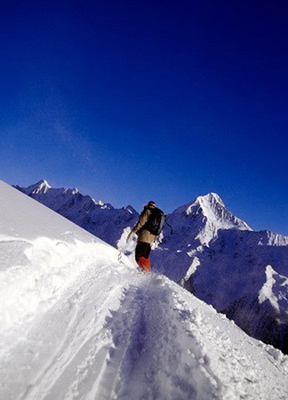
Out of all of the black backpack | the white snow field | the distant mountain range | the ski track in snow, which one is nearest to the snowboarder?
the black backpack

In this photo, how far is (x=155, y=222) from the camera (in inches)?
350

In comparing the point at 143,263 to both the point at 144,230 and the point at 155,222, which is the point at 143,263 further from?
the point at 155,222

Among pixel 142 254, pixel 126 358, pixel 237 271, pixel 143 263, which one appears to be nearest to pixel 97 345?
pixel 126 358

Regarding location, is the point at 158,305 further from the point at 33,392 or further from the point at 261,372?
the point at 33,392

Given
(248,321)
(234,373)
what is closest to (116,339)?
(234,373)

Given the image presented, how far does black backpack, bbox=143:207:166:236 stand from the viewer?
8.88m

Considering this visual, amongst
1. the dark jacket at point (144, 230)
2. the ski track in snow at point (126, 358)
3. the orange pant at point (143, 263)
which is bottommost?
the ski track in snow at point (126, 358)

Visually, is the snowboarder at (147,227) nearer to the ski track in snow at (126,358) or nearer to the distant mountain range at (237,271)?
the ski track in snow at (126,358)

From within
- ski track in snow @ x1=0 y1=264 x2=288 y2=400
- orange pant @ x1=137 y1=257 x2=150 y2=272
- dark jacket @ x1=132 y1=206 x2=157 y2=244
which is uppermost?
dark jacket @ x1=132 y1=206 x2=157 y2=244

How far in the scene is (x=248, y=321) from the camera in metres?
79.8

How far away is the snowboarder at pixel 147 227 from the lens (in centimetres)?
888

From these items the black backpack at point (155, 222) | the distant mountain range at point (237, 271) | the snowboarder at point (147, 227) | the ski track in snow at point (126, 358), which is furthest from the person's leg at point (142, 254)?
the distant mountain range at point (237, 271)

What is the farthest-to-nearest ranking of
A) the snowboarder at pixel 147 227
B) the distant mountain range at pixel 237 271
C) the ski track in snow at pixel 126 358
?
the distant mountain range at pixel 237 271, the snowboarder at pixel 147 227, the ski track in snow at pixel 126 358

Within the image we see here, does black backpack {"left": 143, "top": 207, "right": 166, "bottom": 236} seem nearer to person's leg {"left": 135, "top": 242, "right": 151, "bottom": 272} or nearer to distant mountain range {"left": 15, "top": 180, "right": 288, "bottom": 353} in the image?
person's leg {"left": 135, "top": 242, "right": 151, "bottom": 272}
